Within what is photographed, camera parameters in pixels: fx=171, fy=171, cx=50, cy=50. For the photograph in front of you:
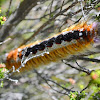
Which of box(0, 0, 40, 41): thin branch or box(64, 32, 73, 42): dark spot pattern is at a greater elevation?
box(0, 0, 40, 41): thin branch

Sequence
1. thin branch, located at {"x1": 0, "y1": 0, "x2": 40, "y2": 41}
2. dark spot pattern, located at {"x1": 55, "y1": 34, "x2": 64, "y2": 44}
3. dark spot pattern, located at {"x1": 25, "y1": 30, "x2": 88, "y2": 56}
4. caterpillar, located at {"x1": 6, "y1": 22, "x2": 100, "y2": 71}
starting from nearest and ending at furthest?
caterpillar, located at {"x1": 6, "y1": 22, "x2": 100, "y2": 71}
dark spot pattern, located at {"x1": 25, "y1": 30, "x2": 88, "y2": 56}
dark spot pattern, located at {"x1": 55, "y1": 34, "x2": 64, "y2": 44}
thin branch, located at {"x1": 0, "y1": 0, "x2": 40, "y2": 41}

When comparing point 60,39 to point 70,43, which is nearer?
point 70,43

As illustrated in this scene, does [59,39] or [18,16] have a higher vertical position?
[18,16]

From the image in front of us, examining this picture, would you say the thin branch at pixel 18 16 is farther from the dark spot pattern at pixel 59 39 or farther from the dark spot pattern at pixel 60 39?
the dark spot pattern at pixel 59 39

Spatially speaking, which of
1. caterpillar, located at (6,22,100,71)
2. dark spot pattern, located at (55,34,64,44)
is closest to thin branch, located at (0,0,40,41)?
caterpillar, located at (6,22,100,71)

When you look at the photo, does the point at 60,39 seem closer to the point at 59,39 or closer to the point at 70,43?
the point at 59,39

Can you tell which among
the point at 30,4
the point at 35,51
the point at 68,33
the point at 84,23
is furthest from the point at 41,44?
the point at 30,4

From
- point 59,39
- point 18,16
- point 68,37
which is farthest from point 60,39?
point 18,16

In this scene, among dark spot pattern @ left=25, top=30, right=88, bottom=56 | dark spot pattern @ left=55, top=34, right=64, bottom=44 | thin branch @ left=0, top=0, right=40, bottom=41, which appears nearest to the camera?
dark spot pattern @ left=25, top=30, right=88, bottom=56

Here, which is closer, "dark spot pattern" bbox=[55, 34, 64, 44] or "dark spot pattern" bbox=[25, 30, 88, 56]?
"dark spot pattern" bbox=[25, 30, 88, 56]

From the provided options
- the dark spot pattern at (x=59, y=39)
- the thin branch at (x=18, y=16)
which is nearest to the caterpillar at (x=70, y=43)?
the dark spot pattern at (x=59, y=39)

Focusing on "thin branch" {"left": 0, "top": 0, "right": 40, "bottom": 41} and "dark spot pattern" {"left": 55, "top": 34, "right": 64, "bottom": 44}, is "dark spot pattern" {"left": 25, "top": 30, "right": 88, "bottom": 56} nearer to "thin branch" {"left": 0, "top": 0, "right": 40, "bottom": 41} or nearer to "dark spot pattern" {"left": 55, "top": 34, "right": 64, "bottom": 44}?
"dark spot pattern" {"left": 55, "top": 34, "right": 64, "bottom": 44}
